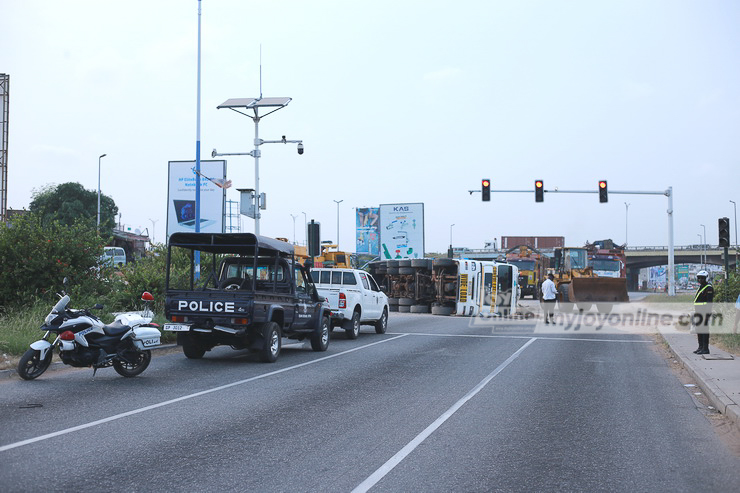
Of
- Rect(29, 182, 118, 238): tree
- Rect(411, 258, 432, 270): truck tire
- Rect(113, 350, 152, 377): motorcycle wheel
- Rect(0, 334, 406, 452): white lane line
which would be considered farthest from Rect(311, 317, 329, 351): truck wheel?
Rect(29, 182, 118, 238): tree

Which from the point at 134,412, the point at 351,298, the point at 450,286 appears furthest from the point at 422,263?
the point at 134,412

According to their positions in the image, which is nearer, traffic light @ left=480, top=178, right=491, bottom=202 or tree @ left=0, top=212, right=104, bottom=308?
tree @ left=0, top=212, right=104, bottom=308

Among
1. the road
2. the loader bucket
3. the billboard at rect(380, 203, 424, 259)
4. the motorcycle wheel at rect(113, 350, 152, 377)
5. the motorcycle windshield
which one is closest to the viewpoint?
the road

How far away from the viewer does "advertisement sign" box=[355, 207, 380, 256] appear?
228 ft

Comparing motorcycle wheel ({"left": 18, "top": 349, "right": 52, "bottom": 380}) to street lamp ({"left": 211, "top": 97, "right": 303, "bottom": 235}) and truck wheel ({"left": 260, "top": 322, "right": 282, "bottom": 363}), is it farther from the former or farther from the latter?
street lamp ({"left": 211, "top": 97, "right": 303, "bottom": 235})

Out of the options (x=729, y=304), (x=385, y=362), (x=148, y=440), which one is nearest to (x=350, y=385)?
(x=385, y=362)

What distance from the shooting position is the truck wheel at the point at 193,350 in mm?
14531

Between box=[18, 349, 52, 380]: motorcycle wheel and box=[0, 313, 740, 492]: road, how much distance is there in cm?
19

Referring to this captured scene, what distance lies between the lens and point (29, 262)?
1619 centimetres

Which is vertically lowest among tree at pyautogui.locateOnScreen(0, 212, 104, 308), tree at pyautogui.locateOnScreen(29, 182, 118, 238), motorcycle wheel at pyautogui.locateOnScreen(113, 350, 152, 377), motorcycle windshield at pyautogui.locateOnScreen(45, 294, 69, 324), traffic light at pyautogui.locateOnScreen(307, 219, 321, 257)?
motorcycle wheel at pyautogui.locateOnScreen(113, 350, 152, 377)

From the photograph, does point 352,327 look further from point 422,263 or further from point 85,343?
point 422,263

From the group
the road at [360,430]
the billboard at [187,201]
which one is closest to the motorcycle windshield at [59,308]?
the road at [360,430]

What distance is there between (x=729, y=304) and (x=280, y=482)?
1784cm

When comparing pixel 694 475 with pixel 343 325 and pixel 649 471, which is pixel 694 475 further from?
pixel 343 325
